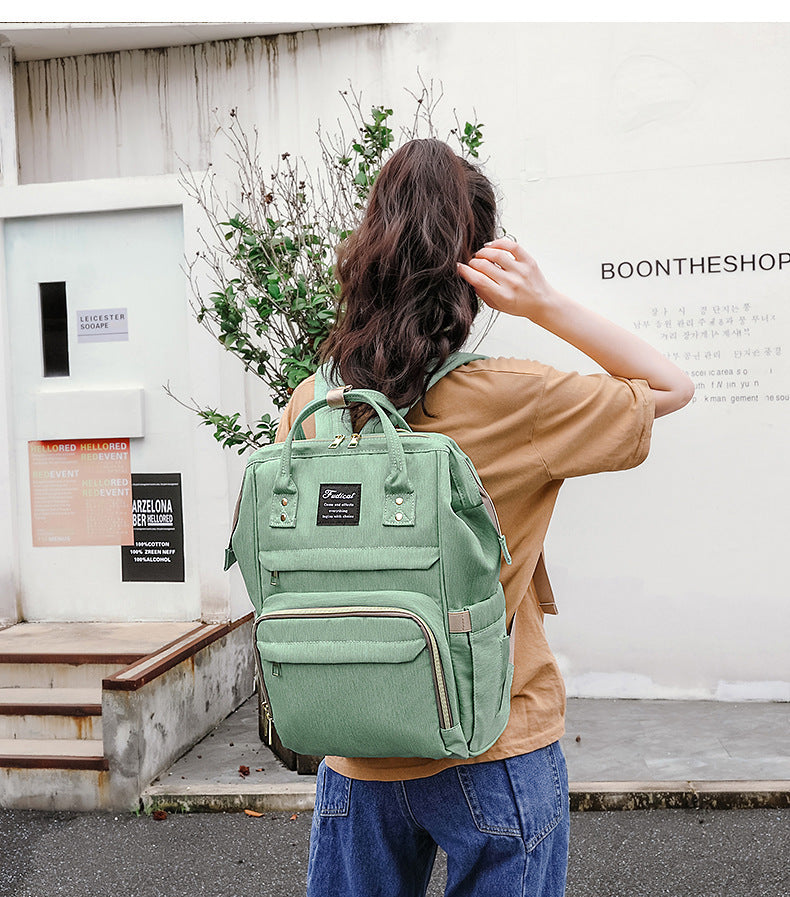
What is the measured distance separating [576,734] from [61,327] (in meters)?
3.80

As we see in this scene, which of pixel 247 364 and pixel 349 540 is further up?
pixel 247 364

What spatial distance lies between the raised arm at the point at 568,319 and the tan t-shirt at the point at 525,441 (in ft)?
0.15

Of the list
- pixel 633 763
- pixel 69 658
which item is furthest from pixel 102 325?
pixel 633 763

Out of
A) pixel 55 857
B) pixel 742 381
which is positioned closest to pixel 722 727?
pixel 742 381

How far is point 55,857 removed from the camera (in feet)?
12.5

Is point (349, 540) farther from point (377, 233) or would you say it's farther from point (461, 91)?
point (461, 91)

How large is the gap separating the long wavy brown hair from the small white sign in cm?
467

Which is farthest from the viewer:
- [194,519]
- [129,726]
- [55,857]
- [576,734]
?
[194,519]

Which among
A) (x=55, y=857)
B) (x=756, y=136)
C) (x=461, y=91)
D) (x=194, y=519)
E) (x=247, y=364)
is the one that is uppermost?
(x=461, y=91)

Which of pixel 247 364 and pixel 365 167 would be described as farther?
pixel 247 364

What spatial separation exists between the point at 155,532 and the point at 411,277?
473 centimetres

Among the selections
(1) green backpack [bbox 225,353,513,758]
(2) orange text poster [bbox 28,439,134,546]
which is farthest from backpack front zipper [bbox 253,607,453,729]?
(2) orange text poster [bbox 28,439,134,546]

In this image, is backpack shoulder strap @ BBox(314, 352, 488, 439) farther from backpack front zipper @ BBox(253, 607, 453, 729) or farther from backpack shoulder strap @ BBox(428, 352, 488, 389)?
backpack front zipper @ BBox(253, 607, 453, 729)

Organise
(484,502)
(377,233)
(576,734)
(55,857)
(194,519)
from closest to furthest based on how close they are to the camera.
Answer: (484,502)
(377,233)
(55,857)
(576,734)
(194,519)
